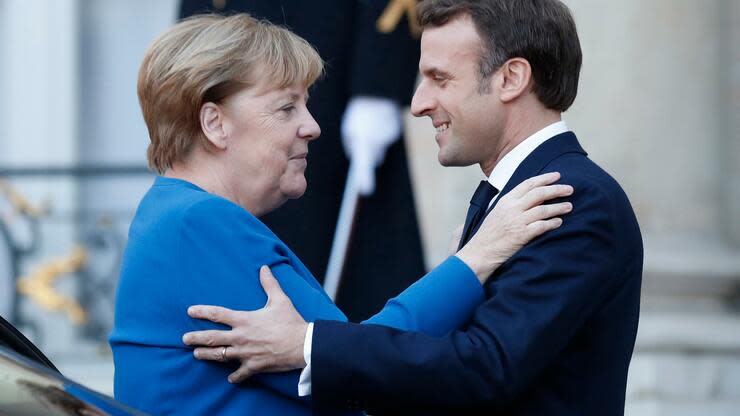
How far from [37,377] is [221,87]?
0.66 metres

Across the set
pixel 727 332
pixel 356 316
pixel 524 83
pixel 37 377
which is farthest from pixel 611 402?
pixel 727 332

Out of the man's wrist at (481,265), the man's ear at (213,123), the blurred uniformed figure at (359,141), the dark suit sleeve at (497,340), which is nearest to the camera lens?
the dark suit sleeve at (497,340)

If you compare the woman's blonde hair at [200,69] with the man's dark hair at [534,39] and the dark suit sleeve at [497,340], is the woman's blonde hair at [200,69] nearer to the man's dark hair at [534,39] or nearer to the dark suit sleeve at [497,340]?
the man's dark hair at [534,39]

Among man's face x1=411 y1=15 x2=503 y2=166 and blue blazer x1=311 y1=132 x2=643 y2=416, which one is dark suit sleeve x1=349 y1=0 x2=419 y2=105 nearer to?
man's face x1=411 y1=15 x2=503 y2=166

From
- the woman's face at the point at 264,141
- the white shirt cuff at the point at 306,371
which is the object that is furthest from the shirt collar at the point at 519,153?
the white shirt cuff at the point at 306,371

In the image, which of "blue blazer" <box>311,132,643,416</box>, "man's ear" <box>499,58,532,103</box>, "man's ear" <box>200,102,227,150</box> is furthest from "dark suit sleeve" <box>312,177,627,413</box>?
"man's ear" <box>200,102,227,150</box>

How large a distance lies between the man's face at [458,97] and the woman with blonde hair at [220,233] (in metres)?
0.21

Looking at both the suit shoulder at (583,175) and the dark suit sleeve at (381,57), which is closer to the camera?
the suit shoulder at (583,175)

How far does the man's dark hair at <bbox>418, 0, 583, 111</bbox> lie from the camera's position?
2449mm

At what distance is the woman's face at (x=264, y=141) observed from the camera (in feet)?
8.17

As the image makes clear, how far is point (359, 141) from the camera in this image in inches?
168

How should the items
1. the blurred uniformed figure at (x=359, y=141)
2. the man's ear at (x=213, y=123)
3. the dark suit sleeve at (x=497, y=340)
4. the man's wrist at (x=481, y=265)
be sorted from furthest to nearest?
the blurred uniformed figure at (x=359, y=141), the man's ear at (x=213, y=123), the man's wrist at (x=481, y=265), the dark suit sleeve at (x=497, y=340)

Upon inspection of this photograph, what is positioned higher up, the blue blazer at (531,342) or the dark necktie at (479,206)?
the dark necktie at (479,206)

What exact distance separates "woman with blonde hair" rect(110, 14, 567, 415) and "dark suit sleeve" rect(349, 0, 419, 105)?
1704mm
